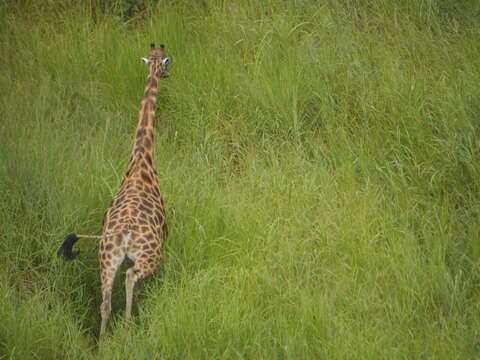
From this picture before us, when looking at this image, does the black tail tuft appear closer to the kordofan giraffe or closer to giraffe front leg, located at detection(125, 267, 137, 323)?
the kordofan giraffe

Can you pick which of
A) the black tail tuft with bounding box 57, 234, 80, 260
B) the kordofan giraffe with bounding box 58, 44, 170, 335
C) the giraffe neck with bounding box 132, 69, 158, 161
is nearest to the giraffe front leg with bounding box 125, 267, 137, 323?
the kordofan giraffe with bounding box 58, 44, 170, 335

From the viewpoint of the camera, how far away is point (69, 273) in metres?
5.25

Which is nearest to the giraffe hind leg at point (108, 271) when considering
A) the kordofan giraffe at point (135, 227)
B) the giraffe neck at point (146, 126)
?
the kordofan giraffe at point (135, 227)

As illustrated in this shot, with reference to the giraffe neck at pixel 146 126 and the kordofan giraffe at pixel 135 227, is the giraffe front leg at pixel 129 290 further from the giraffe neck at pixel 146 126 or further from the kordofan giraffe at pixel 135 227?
the giraffe neck at pixel 146 126

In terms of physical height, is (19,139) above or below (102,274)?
above

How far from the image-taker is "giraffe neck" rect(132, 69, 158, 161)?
218 inches

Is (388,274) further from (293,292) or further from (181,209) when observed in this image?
(181,209)

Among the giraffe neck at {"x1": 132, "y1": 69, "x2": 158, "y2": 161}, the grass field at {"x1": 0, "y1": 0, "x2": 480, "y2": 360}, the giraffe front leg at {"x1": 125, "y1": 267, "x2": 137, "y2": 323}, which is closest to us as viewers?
the grass field at {"x1": 0, "y1": 0, "x2": 480, "y2": 360}

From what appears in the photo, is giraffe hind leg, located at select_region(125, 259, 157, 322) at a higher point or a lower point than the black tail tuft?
lower

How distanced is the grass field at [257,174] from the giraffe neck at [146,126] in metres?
0.45

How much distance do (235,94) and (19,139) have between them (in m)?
1.97

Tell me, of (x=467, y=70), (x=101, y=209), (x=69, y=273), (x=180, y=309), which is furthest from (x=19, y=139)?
(x=467, y=70)

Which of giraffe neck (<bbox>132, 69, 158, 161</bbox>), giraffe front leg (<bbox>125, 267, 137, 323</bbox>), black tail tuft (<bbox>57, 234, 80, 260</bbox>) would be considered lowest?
giraffe front leg (<bbox>125, 267, 137, 323</bbox>)

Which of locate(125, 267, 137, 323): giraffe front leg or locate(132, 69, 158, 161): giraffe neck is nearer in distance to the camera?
locate(125, 267, 137, 323): giraffe front leg
